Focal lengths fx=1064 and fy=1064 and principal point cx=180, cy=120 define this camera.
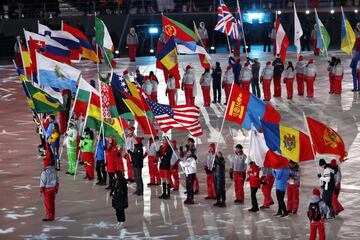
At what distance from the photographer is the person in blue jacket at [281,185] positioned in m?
23.5

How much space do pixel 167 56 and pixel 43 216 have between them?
1027 cm

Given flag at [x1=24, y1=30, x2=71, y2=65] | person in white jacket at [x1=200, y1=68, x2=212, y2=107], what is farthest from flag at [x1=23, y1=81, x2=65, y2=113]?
person in white jacket at [x1=200, y1=68, x2=212, y2=107]

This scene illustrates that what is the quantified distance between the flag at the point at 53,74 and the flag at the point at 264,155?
297 inches

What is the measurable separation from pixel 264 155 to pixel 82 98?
6535 millimetres

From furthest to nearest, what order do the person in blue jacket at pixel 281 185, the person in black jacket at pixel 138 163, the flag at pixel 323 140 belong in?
1. the person in black jacket at pixel 138 163
2. the person in blue jacket at pixel 281 185
3. the flag at pixel 323 140

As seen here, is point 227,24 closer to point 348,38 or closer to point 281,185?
point 348,38

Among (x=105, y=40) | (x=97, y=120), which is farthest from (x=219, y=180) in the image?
(x=105, y=40)

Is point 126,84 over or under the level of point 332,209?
over

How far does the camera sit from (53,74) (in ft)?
100

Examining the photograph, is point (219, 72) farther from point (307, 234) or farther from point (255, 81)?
point (307, 234)

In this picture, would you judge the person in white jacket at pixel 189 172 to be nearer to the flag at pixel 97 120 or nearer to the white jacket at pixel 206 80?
the flag at pixel 97 120

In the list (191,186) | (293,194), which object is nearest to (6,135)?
(191,186)

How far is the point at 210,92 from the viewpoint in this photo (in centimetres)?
4150

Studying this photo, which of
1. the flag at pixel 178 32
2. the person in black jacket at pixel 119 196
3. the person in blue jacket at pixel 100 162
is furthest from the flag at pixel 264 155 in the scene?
the flag at pixel 178 32
